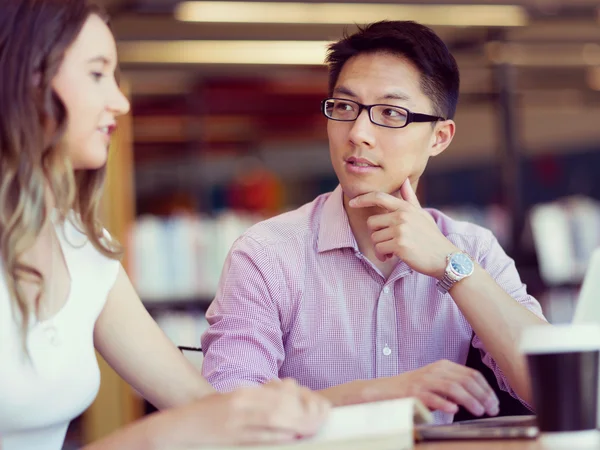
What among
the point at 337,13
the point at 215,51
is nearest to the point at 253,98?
the point at 215,51

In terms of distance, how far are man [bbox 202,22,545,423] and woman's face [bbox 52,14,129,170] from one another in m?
0.52

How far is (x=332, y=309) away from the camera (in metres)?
1.93

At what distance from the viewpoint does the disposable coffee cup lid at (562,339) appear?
44.6 inches

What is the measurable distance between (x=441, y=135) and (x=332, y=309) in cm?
50

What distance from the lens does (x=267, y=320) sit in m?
1.86

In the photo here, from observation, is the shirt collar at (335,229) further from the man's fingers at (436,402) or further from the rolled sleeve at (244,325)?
the man's fingers at (436,402)

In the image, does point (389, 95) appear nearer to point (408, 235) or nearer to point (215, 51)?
point (408, 235)

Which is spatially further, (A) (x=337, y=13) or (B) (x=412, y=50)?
(A) (x=337, y=13)

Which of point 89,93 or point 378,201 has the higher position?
point 89,93

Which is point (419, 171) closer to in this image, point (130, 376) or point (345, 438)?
point (130, 376)

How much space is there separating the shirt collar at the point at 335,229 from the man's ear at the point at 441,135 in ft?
0.82

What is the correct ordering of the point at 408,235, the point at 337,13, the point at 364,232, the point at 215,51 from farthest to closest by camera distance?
the point at 215,51
the point at 337,13
the point at 364,232
the point at 408,235

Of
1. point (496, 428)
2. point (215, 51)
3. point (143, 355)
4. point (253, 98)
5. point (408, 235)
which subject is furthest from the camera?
point (253, 98)

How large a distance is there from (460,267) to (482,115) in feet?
21.8
